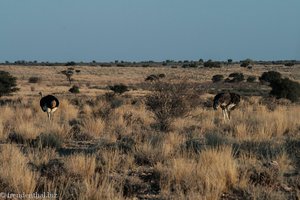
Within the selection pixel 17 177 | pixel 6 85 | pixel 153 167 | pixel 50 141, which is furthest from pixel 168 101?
pixel 6 85

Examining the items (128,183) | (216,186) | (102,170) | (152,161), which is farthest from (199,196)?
(152,161)

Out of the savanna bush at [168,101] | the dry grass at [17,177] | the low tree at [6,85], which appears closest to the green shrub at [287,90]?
the savanna bush at [168,101]

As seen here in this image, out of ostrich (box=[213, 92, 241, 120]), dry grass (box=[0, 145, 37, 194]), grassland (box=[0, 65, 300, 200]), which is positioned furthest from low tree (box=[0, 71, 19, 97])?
dry grass (box=[0, 145, 37, 194])

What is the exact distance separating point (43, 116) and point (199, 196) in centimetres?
1565

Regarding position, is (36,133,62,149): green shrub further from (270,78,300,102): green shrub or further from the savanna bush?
(270,78,300,102): green shrub

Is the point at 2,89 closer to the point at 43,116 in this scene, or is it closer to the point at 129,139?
the point at 43,116

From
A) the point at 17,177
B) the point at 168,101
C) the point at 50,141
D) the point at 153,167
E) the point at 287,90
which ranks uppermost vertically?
the point at 168,101

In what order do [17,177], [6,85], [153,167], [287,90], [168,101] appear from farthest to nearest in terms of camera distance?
[6,85] → [287,90] → [168,101] → [153,167] → [17,177]

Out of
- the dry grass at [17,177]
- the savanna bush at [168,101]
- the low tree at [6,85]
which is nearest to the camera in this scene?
the dry grass at [17,177]

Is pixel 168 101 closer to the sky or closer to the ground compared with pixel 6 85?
closer to the sky

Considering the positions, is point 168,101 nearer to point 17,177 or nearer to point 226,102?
point 226,102

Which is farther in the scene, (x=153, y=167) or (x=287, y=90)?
(x=287, y=90)

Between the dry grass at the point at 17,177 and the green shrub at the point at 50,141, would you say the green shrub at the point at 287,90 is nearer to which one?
the green shrub at the point at 50,141

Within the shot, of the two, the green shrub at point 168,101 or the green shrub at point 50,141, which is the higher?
the green shrub at point 168,101
